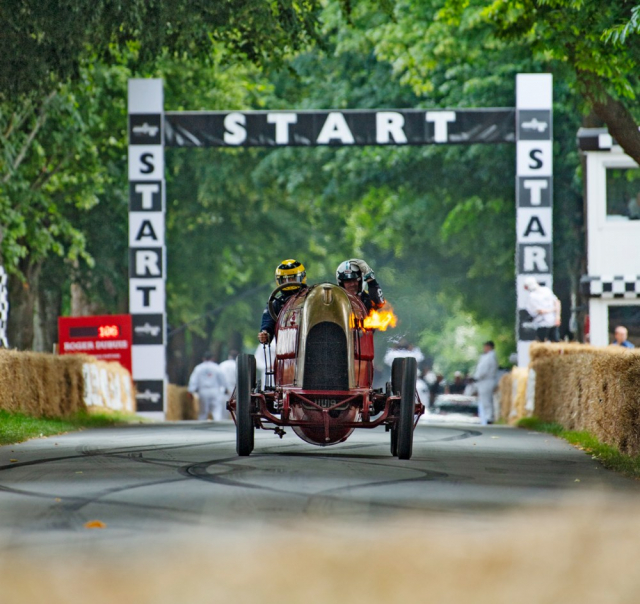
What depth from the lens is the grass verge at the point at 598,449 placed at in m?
12.4

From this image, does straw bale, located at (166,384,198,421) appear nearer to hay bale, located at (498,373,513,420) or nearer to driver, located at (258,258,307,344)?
hay bale, located at (498,373,513,420)

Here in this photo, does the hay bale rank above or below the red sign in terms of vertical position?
below

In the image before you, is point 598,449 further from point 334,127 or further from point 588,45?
point 334,127

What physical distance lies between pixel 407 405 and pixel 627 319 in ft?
62.3

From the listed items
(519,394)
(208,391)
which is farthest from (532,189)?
(208,391)

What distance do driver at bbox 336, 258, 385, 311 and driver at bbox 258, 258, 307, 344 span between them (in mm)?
420

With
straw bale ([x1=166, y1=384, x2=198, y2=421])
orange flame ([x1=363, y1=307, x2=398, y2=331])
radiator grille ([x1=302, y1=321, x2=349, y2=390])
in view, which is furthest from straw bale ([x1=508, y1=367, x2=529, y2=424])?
straw bale ([x1=166, y1=384, x2=198, y2=421])

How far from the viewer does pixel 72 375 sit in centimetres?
2350

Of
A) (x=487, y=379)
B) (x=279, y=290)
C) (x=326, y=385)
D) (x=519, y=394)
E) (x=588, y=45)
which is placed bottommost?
(x=519, y=394)

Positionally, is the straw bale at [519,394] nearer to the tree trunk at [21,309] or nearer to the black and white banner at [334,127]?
the black and white banner at [334,127]

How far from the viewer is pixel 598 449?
14.9 meters

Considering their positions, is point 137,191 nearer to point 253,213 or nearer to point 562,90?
point 562,90

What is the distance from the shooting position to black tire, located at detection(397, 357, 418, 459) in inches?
516

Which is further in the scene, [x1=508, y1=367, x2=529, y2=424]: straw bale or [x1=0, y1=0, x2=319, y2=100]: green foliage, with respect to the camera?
[x1=508, y1=367, x2=529, y2=424]: straw bale
